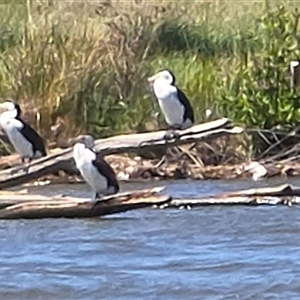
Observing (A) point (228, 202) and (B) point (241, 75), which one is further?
(B) point (241, 75)

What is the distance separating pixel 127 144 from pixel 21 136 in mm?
1329

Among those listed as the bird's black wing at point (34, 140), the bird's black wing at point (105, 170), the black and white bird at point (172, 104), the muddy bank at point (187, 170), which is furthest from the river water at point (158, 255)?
the muddy bank at point (187, 170)

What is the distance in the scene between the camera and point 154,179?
12.9 m

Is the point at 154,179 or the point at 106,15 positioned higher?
the point at 106,15

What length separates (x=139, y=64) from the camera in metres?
14.6

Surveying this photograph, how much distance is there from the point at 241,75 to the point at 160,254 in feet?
17.1

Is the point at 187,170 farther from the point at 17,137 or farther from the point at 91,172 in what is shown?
the point at 91,172

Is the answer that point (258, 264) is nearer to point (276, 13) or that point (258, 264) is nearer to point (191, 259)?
point (191, 259)

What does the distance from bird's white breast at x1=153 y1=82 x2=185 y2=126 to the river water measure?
0.83 meters

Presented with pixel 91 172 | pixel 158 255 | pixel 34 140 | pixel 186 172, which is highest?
pixel 34 140

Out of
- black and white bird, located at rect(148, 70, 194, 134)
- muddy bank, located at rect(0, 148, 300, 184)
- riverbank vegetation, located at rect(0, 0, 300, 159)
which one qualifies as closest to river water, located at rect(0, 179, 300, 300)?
black and white bird, located at rect(148, 70, 194, 134)

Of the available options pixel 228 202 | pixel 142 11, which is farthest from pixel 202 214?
pixel 142 11

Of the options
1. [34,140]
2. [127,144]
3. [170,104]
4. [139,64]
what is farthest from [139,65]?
[127,144]

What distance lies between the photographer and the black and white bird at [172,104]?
11172mm
